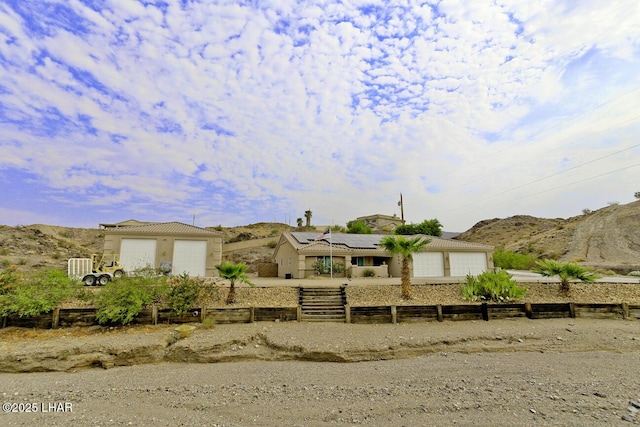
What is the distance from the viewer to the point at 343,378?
7781mm

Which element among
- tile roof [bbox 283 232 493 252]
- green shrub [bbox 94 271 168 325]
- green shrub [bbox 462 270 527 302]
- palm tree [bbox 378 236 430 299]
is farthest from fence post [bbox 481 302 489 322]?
green shrub [bbox 94 271 168 325]

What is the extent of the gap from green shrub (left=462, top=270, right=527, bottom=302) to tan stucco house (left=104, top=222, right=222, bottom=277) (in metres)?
16.7

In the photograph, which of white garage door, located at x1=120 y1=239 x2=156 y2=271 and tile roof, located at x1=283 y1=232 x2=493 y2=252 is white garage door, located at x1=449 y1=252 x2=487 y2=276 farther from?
white garage door, located at x1=120 y1=239 x2=156 y2=271

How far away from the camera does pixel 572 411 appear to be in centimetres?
598

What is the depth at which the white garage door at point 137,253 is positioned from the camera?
21.3 metres

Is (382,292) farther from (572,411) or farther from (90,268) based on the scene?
(90,268)

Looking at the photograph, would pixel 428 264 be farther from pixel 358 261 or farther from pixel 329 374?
pixel 329 374

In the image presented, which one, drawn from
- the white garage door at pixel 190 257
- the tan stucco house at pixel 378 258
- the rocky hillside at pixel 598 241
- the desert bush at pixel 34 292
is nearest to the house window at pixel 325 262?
the tan stucco house at pixel 378 258

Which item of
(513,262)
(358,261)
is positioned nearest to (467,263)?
(358,261)

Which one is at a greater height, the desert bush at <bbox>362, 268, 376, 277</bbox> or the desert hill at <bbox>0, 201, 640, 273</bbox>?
the desert hill at <bbox>0, 201, 640, 273</bbox>

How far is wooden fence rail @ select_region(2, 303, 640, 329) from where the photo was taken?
1113 centimetres

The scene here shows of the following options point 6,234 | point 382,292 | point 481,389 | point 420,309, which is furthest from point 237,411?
point 6,234

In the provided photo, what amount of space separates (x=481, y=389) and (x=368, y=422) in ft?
10.1

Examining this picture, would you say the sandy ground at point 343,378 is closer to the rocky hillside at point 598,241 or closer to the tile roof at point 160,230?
the tile roof at point 160,230
